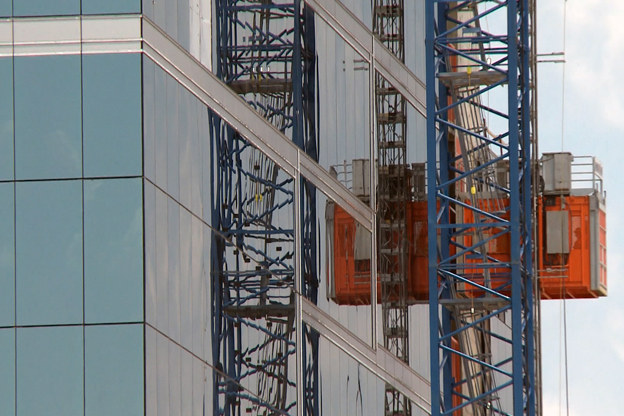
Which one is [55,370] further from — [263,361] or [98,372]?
[263,361]

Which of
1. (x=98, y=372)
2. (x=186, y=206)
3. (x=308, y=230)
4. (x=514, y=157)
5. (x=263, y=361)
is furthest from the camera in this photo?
(x=514, y=157)

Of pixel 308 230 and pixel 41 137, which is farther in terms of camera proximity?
pixel 308 230

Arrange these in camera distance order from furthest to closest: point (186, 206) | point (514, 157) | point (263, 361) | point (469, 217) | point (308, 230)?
1. point (469, 217)
2. point (514, 157)
3. point (308, 230)
4. point (263, 361)
5. point (186, 206)

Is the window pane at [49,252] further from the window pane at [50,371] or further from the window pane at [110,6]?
the window pane at [110,6]

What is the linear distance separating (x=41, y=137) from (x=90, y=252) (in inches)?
110

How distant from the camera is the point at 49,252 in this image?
23.0 m

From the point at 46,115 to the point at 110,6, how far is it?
9.01 ft

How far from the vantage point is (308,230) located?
1137 inches

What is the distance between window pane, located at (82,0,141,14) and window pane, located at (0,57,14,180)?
2045 mm

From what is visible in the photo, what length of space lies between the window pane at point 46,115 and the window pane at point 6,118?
0.45 feet

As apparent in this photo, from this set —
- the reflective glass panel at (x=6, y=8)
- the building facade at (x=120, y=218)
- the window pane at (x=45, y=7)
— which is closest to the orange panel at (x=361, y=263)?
the building facade at (x=120, y=218)

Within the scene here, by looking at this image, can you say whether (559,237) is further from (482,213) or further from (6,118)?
Answer: (6,118)

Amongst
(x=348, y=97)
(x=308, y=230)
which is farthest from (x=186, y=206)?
(x=348, y=97)

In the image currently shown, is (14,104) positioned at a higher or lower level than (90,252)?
higher
